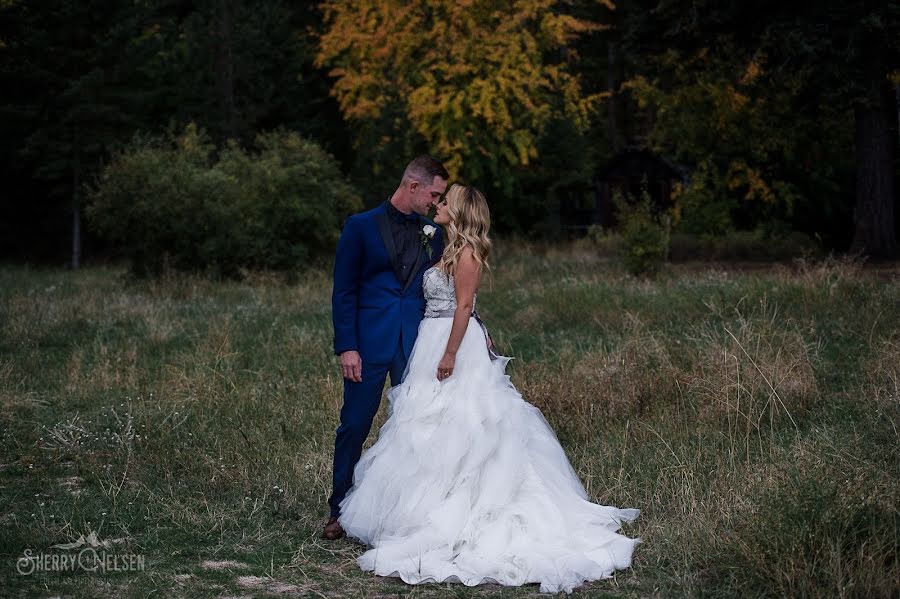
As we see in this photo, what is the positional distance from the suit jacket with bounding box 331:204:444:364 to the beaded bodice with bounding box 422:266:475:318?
121mm

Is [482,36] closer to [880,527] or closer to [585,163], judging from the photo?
[585,163]

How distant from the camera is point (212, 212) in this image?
2181 cm

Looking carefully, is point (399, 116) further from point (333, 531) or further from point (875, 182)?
point (333, 531)

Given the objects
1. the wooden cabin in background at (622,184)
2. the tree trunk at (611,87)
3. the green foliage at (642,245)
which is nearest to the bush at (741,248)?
the green foliage at (642,245)

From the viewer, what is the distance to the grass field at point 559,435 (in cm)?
520

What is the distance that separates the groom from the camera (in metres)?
6.06

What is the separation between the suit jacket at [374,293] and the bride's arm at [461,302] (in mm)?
385

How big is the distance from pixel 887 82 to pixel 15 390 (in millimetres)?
17568

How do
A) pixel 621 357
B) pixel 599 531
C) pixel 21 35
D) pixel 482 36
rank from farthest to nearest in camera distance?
pixel 21 35 < pixel 482 36 < pixel 621 357 < pixel 599 531

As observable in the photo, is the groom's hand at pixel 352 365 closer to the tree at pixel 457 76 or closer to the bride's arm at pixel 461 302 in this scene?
the bride's arm at pixel 461 302

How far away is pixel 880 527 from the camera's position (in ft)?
16.5

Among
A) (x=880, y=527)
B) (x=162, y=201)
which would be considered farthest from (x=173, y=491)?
(x=162, y=201)

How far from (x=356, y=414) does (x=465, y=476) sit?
0.82m

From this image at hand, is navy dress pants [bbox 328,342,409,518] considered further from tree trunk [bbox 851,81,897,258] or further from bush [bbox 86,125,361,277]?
tree trunk [bbox 851,81,897,258]
